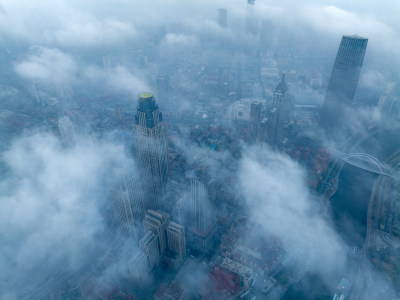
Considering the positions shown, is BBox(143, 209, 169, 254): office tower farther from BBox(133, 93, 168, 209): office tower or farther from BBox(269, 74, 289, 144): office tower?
BBox(269, 74, 289, 144): office tower

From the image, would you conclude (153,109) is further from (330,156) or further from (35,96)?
(35,96)

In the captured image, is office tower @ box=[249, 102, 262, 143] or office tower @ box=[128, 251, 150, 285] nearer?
office tower @ box=[128, 251, 150, 285]

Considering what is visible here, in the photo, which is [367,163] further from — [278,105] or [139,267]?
[139,267]

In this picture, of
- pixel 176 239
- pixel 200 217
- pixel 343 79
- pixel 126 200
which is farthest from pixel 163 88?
pixel 176 239

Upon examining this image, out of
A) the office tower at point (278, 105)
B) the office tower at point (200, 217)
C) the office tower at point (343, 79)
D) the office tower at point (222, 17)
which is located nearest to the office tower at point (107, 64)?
the office tower at point (222, 17)

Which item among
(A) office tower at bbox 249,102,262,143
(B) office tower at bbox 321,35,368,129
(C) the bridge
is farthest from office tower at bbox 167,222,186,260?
(B) office tower at bbox 321,35,368,129
